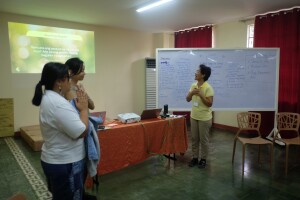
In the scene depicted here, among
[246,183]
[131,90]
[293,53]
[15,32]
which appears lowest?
[246,183]

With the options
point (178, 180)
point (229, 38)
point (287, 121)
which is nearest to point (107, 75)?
point (229, 38)

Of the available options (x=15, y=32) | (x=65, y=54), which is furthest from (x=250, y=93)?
(x=15, y=32)

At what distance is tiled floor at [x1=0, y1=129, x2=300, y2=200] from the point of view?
100 inches

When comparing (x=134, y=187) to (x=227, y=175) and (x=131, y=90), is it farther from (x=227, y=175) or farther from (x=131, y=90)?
(x=131, y=90)

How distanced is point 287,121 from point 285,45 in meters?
1.50

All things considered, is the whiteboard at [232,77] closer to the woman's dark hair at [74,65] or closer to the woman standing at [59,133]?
the woman's dark hair at [74,65]

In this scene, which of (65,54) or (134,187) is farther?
(65,54)

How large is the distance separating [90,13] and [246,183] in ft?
12.7

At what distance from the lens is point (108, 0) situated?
3672mm

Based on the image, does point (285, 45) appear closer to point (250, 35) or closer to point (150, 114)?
point (250, 35)

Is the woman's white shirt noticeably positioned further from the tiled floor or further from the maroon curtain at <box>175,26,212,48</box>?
the maroon curtain at <box>175,26,212,48</box>

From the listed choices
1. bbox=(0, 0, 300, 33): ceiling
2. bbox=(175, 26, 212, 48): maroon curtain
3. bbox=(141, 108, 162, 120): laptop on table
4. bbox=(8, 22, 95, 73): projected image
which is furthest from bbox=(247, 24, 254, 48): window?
bbox=(8, 22, 95, 73): projected image

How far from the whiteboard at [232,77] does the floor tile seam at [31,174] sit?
6.95ft

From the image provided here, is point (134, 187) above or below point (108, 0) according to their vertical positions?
below
